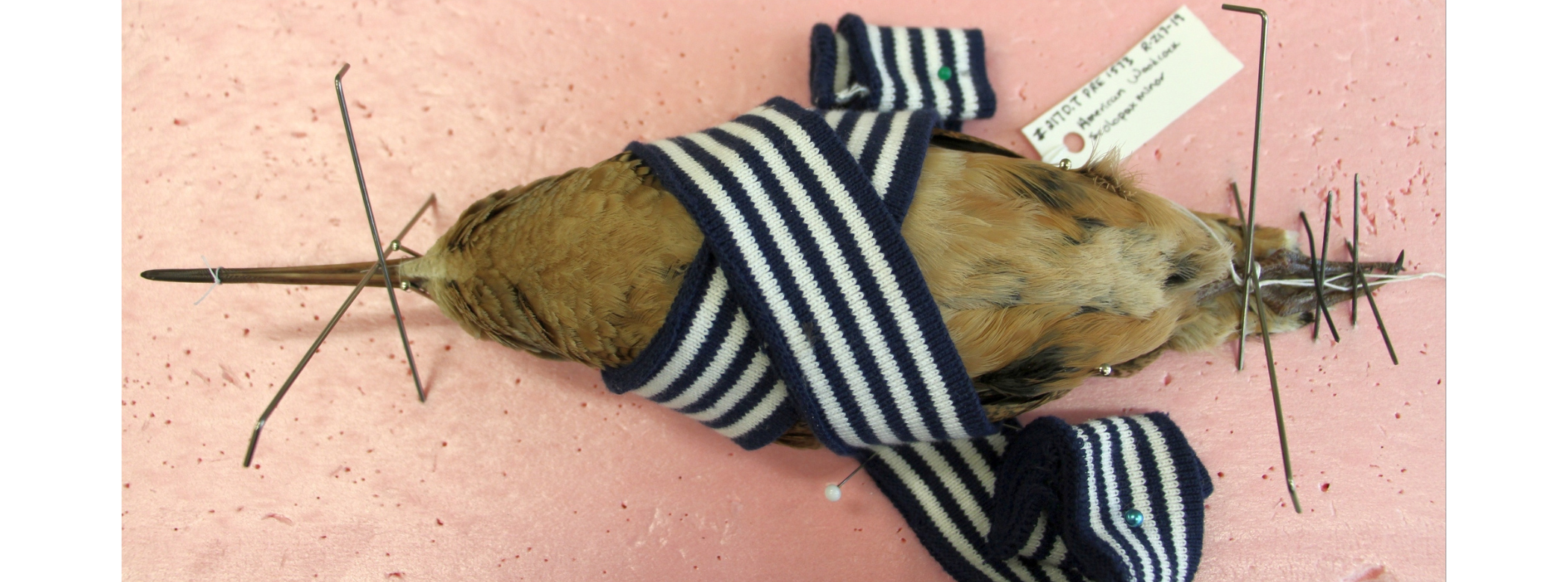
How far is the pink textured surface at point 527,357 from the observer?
1.34 meters

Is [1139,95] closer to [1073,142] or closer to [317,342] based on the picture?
[1073,142]

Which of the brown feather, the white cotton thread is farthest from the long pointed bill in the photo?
the brown feather

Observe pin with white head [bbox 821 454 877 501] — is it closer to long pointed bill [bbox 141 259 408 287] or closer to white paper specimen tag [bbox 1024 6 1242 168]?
white paper specimen tag [bbox 1024 6 1242 168]

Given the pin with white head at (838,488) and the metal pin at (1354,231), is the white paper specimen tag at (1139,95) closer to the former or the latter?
the metal pin at (1354,231)

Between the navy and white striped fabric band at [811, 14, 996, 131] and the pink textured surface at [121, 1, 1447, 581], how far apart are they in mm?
98

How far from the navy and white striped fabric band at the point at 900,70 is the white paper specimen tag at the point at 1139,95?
14 centimetres

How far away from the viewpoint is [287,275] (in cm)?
108

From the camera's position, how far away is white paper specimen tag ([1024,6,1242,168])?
136 cm

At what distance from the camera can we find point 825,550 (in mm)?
1339

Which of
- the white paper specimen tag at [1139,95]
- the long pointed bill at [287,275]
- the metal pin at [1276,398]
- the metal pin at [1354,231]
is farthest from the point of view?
the white paper specimen tag at [1139,95]

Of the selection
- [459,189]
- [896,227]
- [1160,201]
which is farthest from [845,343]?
[459,189]

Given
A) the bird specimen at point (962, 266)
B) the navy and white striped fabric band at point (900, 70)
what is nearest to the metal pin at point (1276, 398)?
the bird specimen at point (962, 266)

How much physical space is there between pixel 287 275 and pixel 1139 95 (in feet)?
4.47

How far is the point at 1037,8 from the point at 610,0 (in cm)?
76
